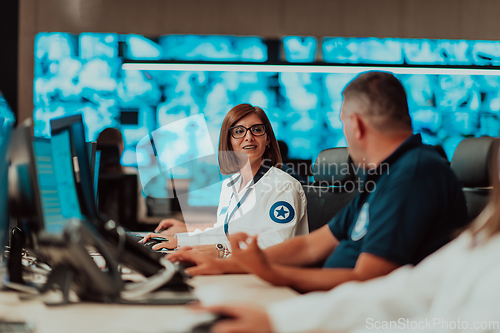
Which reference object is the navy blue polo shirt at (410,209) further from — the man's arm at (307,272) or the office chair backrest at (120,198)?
the office chair backrest at (120,198)

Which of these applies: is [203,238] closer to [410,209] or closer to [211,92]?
[410,209]

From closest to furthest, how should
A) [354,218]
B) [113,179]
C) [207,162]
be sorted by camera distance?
[354,218] < [113,179] < [207,162]

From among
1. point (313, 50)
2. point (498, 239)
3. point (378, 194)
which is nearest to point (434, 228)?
point (378, 194)

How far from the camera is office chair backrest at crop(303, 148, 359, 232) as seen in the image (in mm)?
2305

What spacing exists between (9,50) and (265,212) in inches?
146

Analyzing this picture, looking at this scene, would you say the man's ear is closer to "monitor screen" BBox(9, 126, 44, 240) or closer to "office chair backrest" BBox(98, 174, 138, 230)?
"monitor screen" BBox(9, 126, 44, 240)

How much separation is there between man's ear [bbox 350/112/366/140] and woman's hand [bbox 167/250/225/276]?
53 cm

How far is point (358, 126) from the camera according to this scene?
44.9 inches

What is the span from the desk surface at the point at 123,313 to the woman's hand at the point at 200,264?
0.51 ft

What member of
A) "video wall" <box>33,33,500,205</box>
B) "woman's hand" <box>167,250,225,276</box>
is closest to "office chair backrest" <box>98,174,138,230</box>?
"video wall" <box>33,33,500,205</box>

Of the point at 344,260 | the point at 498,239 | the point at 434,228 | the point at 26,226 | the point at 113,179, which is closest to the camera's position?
the point at 498,239

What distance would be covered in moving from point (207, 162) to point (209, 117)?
459 mm

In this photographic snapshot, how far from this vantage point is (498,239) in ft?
1.99

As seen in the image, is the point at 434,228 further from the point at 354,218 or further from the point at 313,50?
the point at 313,50
